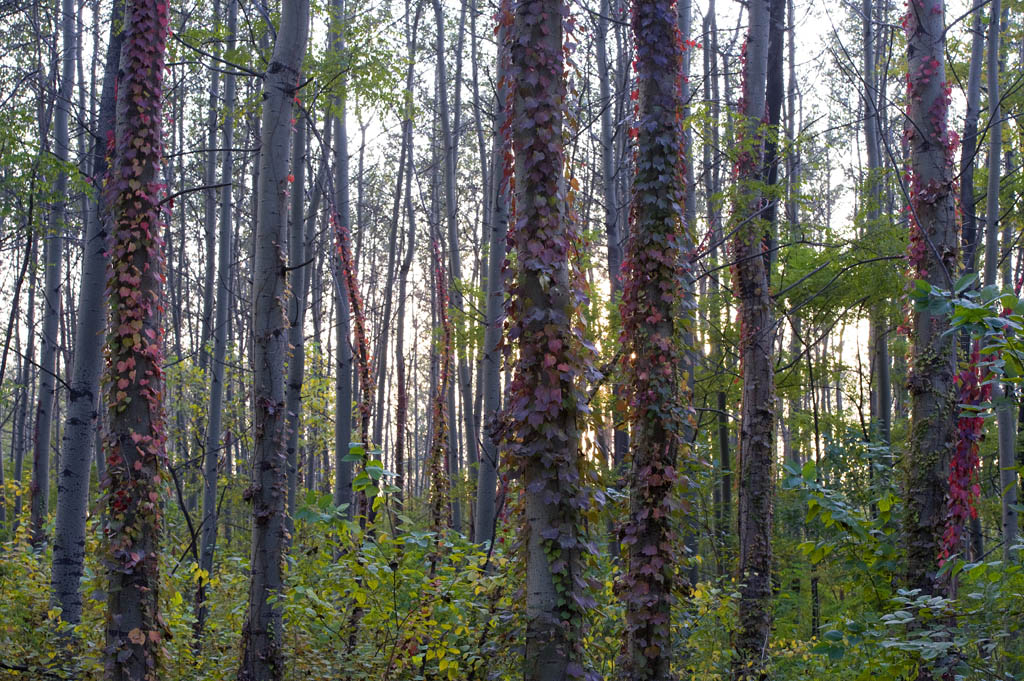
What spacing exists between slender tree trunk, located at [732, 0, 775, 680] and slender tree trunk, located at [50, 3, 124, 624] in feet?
18.5

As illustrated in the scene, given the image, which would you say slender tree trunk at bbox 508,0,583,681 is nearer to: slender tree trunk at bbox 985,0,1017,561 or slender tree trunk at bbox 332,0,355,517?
slender tree trunk at bbox 985,0,1017,561

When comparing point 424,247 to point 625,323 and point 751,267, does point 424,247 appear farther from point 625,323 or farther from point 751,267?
point 625,323

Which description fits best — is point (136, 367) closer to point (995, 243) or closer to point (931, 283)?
point (931, 283)

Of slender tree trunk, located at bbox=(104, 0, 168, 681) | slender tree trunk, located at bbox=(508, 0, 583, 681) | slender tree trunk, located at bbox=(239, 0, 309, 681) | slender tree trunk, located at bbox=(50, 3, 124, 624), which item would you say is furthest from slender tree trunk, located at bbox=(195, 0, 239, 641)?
slender tree trunk, located at bbox=(508, 0, 583, 681)

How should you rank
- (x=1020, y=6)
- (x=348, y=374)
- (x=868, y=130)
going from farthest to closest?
(x=868, y=130)
(x=348, y=374)
(x=1020, y=6)

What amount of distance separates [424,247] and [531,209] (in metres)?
24.4

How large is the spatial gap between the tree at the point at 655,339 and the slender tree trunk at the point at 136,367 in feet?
10.7

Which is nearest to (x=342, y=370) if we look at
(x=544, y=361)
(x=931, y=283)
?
(x=544, y=361)

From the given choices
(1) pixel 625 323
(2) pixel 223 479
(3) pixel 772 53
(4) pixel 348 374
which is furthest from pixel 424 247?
(1) pixel 625 323

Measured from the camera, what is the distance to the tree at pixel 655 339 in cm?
509

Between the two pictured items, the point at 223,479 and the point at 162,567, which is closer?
the point at 162,567

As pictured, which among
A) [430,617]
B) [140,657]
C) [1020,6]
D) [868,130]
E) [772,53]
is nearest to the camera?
[140,657]

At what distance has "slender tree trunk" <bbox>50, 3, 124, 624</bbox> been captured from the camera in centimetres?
678

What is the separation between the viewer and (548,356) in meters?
4.30
